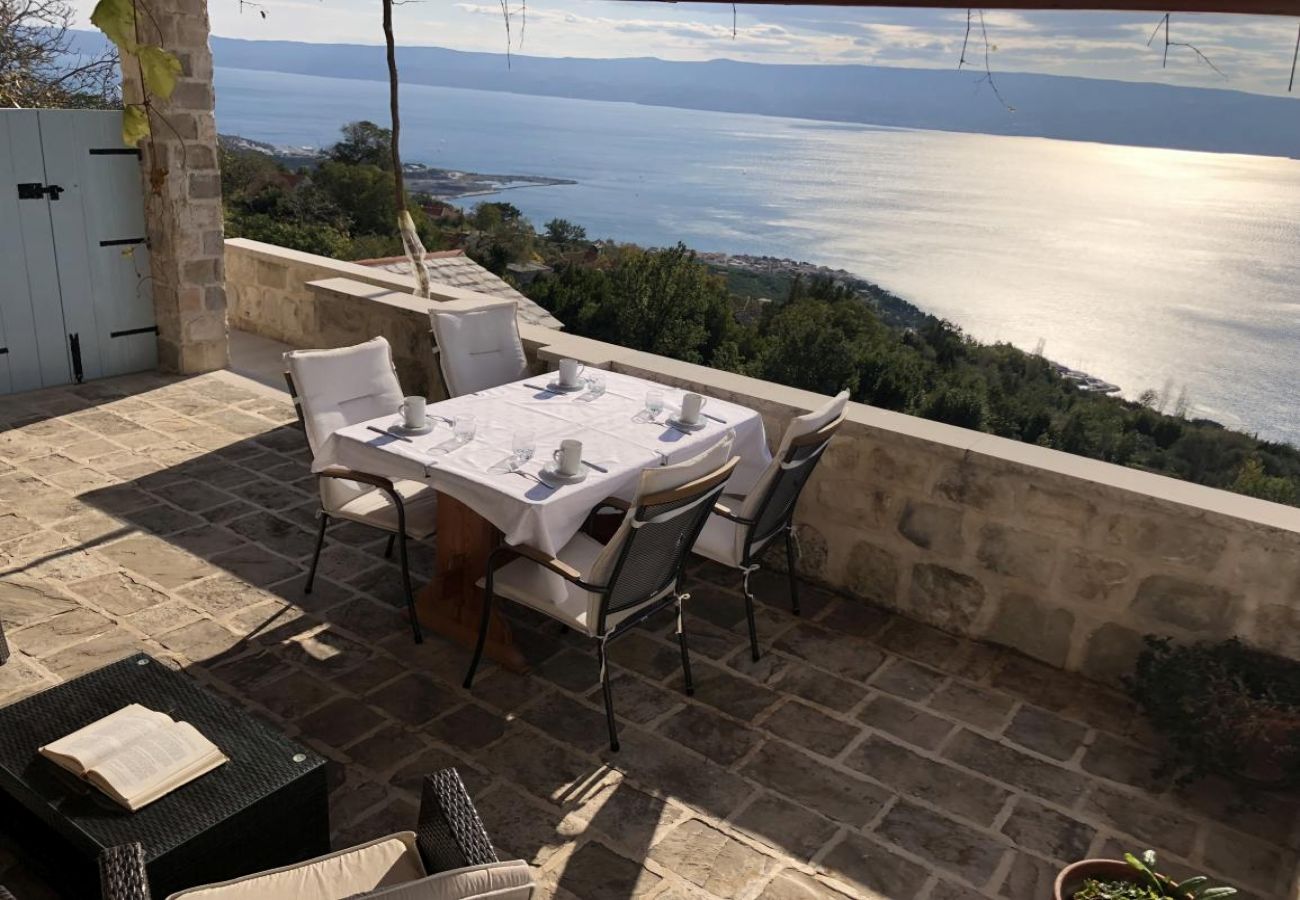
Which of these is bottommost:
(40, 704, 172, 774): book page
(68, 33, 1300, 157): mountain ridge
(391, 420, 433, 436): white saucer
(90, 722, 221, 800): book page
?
(90, 722, 221, 800): book page

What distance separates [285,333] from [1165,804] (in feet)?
22.6

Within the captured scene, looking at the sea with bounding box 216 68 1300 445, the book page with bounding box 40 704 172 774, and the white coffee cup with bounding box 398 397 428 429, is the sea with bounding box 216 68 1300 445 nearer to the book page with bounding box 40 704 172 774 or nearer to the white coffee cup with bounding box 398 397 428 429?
the white coffee cup with bounding box 398 397 428 429

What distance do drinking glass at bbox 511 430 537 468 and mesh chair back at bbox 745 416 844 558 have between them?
2.90 ft

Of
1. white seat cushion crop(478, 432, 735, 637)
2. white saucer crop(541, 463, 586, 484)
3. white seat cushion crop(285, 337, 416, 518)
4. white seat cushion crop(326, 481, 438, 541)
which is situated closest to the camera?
white seat cushion crop(478, 432, 735, 637)

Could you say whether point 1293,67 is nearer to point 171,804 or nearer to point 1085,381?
point 171,804

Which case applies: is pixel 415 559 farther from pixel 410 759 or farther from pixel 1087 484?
pixel 1087 484

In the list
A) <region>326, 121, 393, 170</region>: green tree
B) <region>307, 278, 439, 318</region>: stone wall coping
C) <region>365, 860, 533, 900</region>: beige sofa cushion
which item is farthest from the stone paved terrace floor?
<region>326, 121, 393, 170</region>: green tree

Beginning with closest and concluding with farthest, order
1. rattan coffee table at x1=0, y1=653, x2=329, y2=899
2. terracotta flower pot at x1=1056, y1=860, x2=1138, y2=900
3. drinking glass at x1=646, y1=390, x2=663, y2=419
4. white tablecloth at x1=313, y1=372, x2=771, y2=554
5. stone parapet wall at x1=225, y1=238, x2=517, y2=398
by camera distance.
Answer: rattan coffee table at x1=0, y1=653, x2=329, y2=899 → terracotta flower pot at x1=1056, y1=860, x2=1138, y2=900 → white tablecloth at x1=313, y1=372, x2=771, y2=554 → drinking glass at x1=646, y1=390, x2=663, y2=419 → stone parapet wall at x1=225, y1=238, x2=517, y2=398

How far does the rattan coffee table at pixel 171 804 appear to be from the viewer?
229 cm

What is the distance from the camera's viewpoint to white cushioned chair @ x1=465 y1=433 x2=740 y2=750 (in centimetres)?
314

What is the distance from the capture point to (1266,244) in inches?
1232

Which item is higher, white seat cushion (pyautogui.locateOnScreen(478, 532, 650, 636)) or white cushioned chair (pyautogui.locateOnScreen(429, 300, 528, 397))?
white cushioned chair (pyautogui.locateOnScreen(429, 300, 528, 397))

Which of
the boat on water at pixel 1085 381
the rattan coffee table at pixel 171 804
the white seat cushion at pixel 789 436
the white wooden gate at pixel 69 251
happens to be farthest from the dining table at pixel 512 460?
the boat on water at pixel 1085 381

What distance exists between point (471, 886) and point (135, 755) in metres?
1.29
